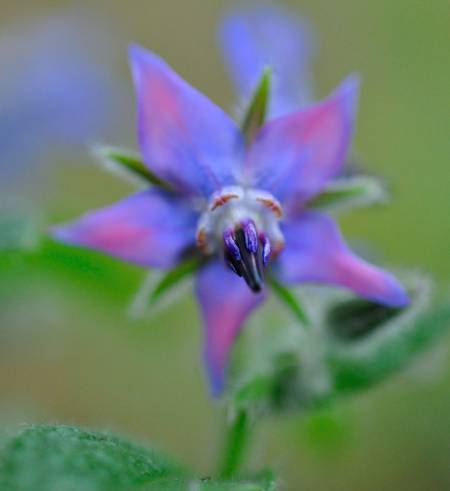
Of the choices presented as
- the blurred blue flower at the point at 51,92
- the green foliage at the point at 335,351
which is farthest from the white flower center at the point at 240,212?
the blurred blue flower at the point at 51,92

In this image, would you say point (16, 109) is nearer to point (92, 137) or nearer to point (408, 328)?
point (92, 137)

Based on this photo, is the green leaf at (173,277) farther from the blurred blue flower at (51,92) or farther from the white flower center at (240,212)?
the blurred blue flower at (51,92)

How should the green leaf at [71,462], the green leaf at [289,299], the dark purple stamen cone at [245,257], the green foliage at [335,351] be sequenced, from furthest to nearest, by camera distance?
the green foliage at [335,351] → the green leaf at [289,299] → the dark purple stamen cone at [245,257] → the green leaf at [71,462]

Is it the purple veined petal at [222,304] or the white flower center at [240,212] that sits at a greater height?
the white flower center at [240,212]

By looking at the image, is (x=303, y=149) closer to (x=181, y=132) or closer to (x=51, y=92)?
(x=181, y=132)

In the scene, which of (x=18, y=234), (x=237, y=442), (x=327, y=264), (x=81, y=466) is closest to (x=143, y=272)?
(x=18, y=234)

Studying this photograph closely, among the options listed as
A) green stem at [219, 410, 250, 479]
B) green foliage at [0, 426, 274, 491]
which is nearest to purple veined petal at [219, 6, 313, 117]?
green stem at [219, 410, 250, 479]

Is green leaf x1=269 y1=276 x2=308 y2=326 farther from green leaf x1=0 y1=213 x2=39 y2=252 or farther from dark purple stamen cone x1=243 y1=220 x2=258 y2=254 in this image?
green leaf x1=0 y1=213 x2=39 y2=252
